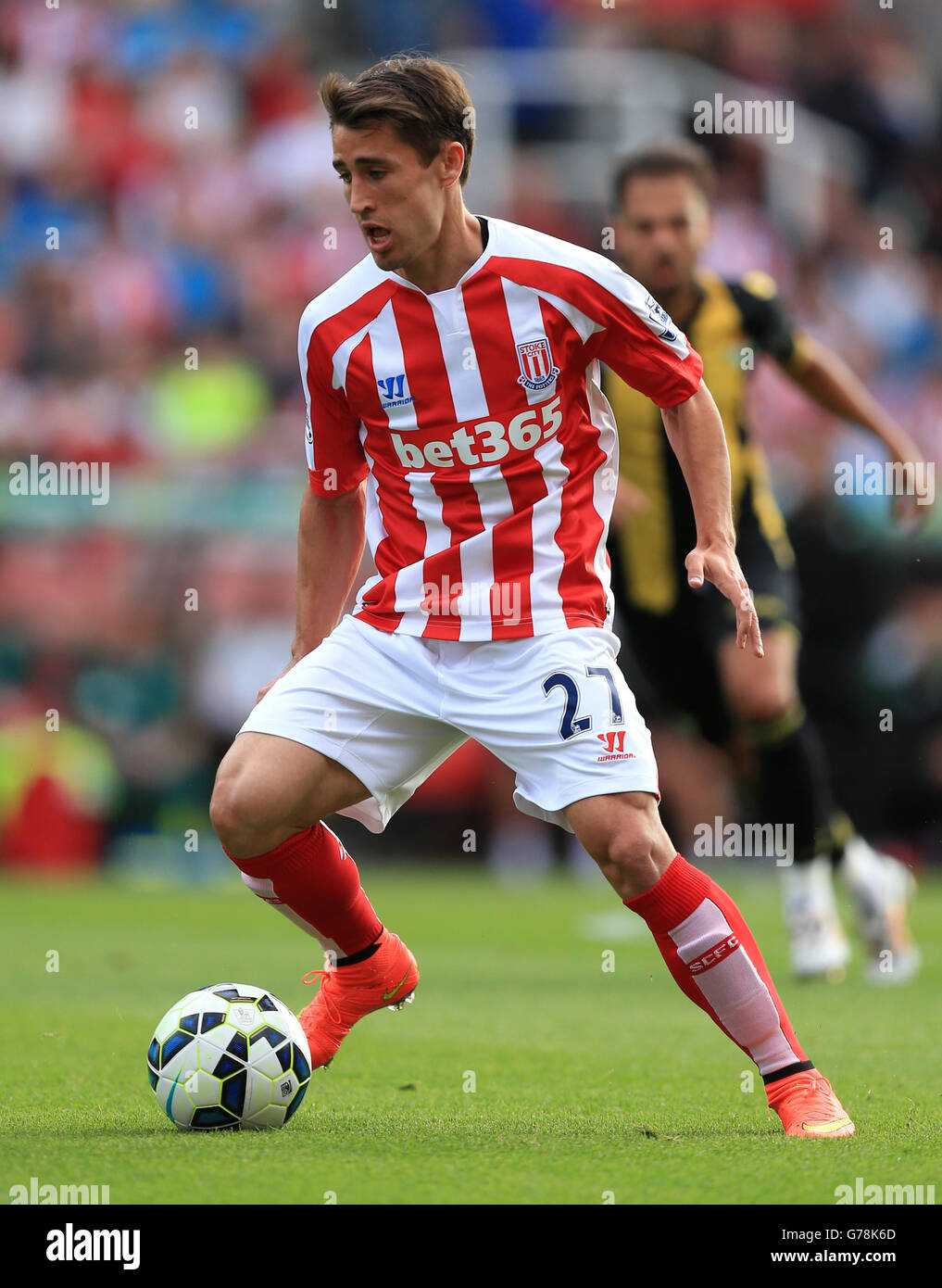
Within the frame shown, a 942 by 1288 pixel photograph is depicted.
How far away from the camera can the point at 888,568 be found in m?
11.9

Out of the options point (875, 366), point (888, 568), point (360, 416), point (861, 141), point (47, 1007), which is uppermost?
point (861, 141)

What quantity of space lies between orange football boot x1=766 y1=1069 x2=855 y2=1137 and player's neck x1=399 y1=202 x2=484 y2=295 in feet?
6.29

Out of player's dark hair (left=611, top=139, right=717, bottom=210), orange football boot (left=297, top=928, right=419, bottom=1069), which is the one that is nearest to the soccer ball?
orange football boot (left=297, top=928, right=419, bottom=1069)

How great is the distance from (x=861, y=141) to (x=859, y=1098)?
41.2 feet

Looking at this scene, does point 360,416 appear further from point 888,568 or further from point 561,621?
point 888,568

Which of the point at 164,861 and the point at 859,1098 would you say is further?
the point at 164,861

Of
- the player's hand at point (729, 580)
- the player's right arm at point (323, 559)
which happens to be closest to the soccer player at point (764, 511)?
the player's right arm at point (323, 559)

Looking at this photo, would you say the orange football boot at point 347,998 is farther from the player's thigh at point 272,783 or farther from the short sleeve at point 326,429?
the short sleeve at point 326,429

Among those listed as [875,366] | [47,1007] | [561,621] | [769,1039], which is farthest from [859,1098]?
[875,366]

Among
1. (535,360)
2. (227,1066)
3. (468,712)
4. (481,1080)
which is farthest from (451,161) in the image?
(481,1080)

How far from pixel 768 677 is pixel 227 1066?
331 centimetres

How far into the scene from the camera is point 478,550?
4.33 meters

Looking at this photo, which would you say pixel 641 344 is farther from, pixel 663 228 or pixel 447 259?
pixel 663 228

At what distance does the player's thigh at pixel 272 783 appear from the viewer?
167 inches
